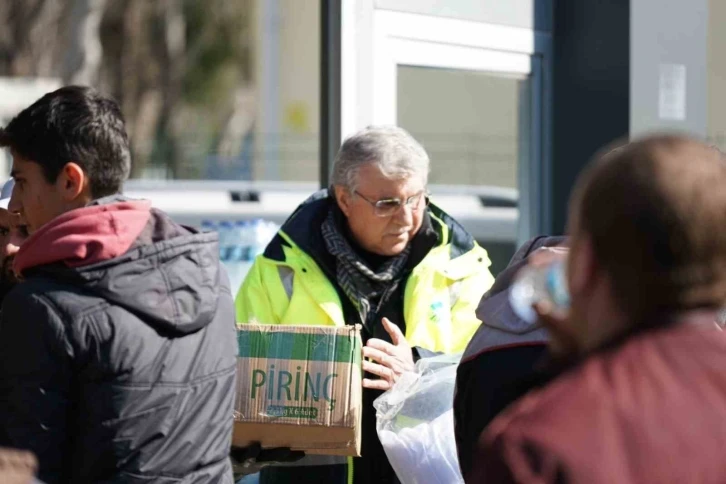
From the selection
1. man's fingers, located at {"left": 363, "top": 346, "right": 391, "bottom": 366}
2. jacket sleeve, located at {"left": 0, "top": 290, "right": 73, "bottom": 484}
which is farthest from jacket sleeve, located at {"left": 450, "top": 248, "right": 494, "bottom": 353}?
jacket sleeve, located at {"left": 0, "top": 290, "right": 73, "bottom": 484}

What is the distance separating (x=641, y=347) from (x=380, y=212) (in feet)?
7.27

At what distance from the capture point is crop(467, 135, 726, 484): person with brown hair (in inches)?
53.7

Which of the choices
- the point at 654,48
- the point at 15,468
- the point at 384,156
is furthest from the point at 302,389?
the point at 654,48

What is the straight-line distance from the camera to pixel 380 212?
142 inches

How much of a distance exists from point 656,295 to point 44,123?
4.84ft

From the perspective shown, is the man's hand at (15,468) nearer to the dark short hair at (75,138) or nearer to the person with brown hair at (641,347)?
the person with brown hair at (641,347)

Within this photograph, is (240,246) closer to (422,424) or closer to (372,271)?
(372,271)

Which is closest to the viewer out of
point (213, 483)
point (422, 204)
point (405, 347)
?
point (213, 483)

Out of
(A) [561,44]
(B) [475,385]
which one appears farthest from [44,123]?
(A) [561,44]

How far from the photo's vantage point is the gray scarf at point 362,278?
357 centimetres

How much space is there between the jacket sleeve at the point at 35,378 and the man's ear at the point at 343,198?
1.56 metres

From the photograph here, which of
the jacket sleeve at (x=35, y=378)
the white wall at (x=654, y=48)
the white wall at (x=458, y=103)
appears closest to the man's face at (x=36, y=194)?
the jacket sleeve at (x=35, y=378)

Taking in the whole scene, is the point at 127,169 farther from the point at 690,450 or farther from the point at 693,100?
the point at 693,100

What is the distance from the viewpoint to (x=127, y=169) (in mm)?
2541
